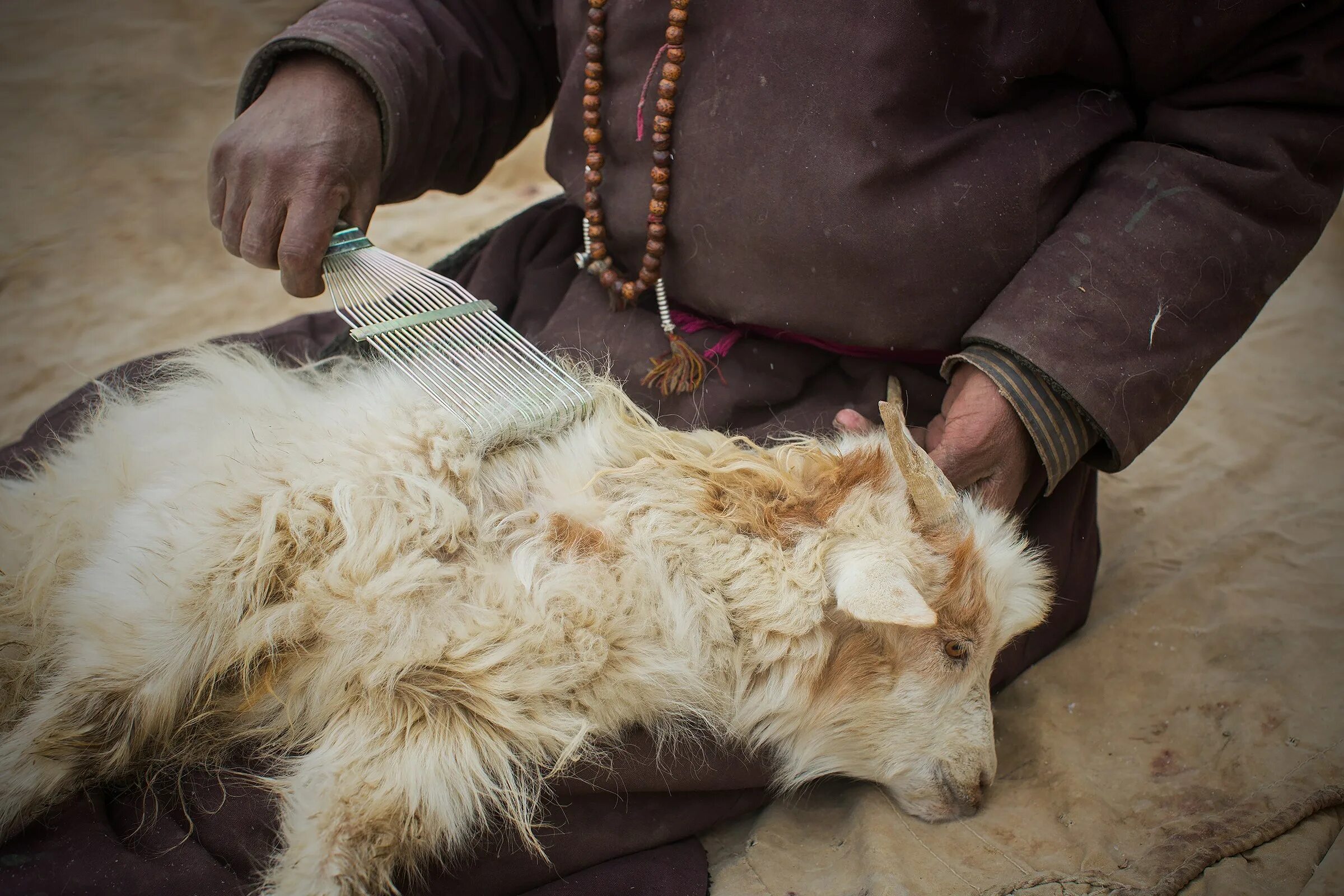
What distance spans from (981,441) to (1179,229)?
68 cm

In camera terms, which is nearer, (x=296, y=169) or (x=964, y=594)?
(x=964, y=594)

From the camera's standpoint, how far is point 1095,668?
2582mm

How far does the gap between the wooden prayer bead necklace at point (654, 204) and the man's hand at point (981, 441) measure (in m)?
0.66

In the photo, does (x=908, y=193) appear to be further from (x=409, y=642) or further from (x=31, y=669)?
(x=31, y=669)

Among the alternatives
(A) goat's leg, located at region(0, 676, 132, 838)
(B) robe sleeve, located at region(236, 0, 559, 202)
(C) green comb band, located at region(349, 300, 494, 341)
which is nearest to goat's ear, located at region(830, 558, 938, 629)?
(C) green comb band, located at region(349, 300, 494, 341)

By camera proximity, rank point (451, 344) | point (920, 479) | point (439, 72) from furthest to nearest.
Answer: point (439, 72) → point (451, 344) → point (920, 479)

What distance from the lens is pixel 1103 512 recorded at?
337cm

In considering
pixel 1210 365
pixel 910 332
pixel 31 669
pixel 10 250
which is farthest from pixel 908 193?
pixel 10 250

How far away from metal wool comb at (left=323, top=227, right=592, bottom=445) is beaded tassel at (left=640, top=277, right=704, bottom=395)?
26 centimetres

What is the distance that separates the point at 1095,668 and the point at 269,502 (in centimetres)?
239

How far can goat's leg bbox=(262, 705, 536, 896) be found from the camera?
154cm

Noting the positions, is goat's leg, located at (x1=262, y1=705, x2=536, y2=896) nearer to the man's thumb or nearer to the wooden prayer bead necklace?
the wooden prayer bead necklace

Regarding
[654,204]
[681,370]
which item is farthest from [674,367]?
[654,204]

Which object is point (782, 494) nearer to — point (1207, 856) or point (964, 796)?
point (964, 796)
